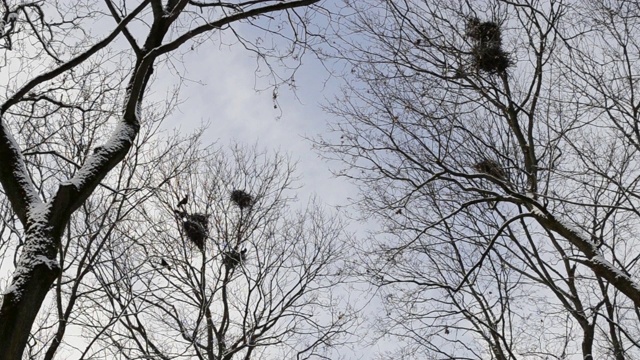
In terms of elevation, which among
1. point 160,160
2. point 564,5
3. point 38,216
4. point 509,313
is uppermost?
point 564,5

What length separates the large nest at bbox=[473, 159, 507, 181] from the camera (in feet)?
24.3

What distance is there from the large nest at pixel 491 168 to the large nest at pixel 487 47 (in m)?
1.24

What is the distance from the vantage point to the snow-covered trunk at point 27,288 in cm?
287

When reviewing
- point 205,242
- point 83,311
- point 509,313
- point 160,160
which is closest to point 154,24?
point 160,160

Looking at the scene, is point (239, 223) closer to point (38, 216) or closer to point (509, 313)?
point (509, 313)

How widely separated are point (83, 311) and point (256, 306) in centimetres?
332

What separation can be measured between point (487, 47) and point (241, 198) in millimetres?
6032

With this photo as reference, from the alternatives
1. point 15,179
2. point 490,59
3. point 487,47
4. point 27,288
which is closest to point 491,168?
point 490,59

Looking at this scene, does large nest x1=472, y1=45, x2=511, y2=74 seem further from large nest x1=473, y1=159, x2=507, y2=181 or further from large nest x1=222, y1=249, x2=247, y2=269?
large nest x1=222, y1=249, x2=247, y2=269

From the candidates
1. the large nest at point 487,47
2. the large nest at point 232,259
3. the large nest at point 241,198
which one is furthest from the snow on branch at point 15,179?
the large nest at point 241,198

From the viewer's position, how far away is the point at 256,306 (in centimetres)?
1051

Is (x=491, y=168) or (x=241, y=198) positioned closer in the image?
(x=491, y=168)

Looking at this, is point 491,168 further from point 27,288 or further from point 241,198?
point 27,288

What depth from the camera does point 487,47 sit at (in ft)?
22.8
